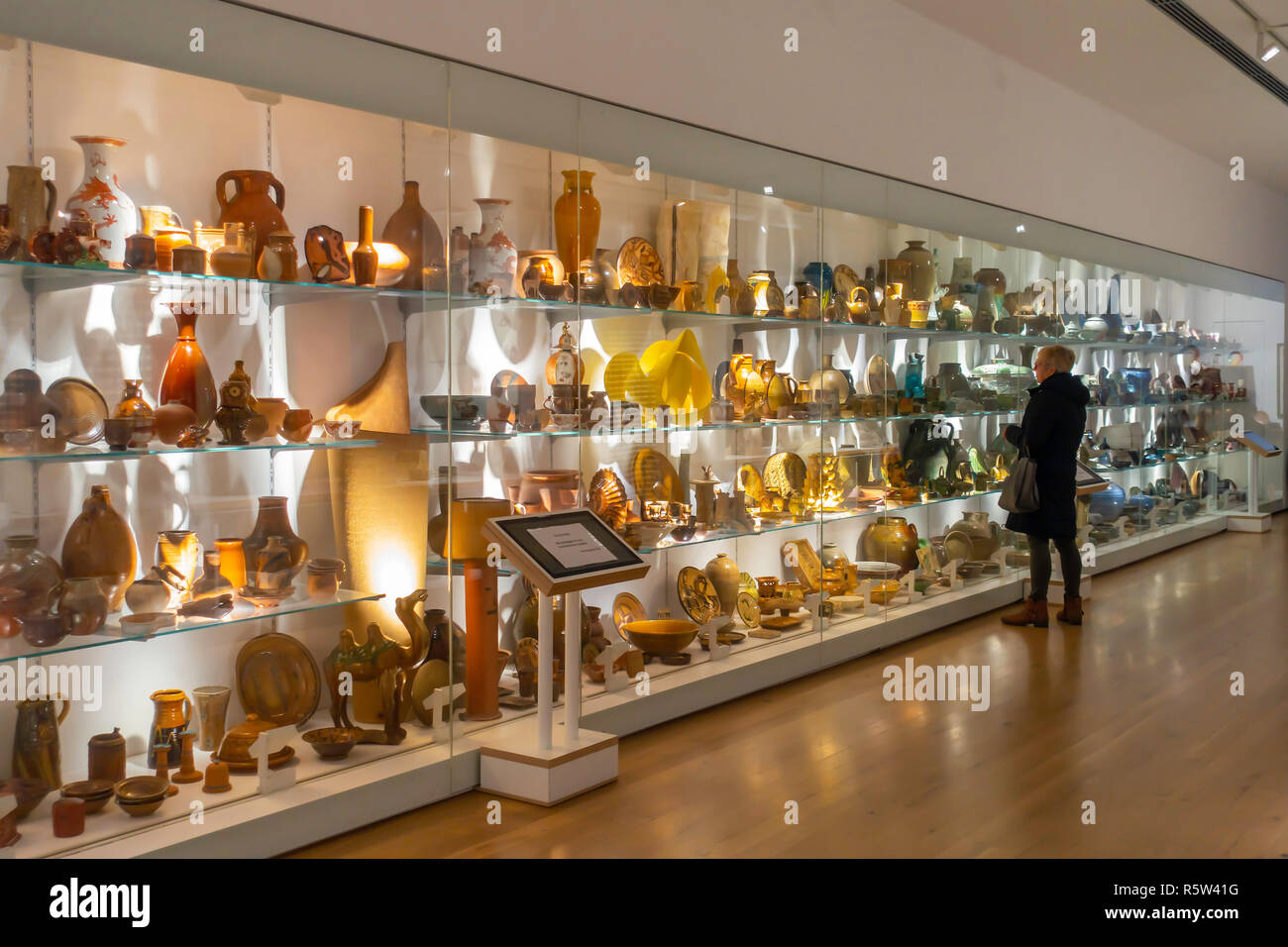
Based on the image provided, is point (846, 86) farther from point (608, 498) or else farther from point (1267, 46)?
point (1267, 46)

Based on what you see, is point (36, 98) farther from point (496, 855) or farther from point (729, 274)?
point (729, 274)

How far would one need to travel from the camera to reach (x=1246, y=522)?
10.9 m

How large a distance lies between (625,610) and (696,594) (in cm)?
41

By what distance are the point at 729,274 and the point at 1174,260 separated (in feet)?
20.4

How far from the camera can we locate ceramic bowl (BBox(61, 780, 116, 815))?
9.55 feet

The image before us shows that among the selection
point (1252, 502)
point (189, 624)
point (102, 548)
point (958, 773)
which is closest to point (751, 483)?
point (958, 773)

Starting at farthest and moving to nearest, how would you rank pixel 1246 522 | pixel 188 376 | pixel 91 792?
pixel 1246 522
pixel 188 376
pixel 91 792

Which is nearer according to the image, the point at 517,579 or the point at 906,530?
the point at 517,579

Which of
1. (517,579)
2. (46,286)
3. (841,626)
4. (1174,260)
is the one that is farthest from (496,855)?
(1174,260)

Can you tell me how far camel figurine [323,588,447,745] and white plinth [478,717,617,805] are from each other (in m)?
0.26

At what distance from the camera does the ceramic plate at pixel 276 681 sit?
11.4ft

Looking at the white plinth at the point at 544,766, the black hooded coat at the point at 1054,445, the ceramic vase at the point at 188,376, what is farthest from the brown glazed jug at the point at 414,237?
the black hooded coat at the point at 1054,445

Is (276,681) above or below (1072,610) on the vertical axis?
above
